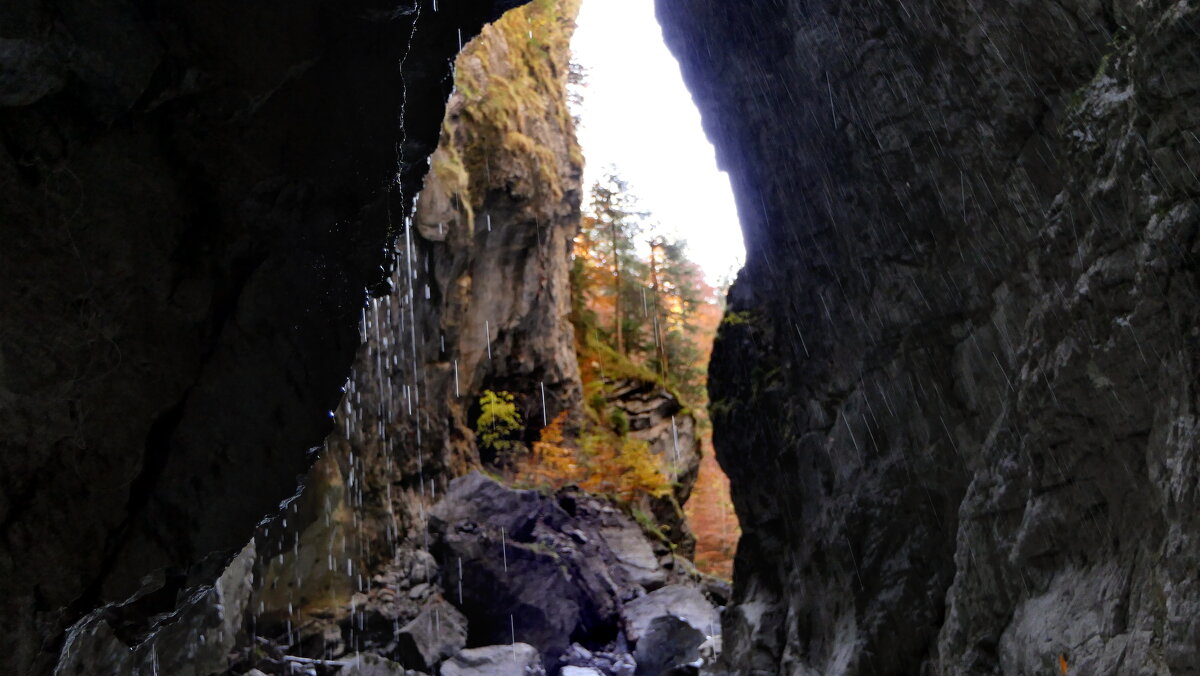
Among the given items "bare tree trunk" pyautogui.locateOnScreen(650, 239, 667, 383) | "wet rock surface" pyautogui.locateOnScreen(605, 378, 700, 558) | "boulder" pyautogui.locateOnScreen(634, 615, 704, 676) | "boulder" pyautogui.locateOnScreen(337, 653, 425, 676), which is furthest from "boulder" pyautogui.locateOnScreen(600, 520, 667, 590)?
"bare tree trunk" pyautogui.locateOnScreen(650, 239, 667, 383)

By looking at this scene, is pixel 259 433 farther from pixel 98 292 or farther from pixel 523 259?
pixel 523 259

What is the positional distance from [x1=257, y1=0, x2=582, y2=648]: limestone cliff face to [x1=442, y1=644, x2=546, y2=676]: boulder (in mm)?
1737

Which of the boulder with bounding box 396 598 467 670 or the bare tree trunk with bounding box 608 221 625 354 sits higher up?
the bare tree trunk with bounding box 608 221 625 354

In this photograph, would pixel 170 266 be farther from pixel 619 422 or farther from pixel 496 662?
pixel 619 422

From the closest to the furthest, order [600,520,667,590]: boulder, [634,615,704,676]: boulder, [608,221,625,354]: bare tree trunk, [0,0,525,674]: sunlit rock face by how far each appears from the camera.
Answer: [0,0,525,674]: sunlit rock face < [634,615,704,676]: boulder < [600,520,667,590]: boulder < [608,221,625,354]: bare tree trunk

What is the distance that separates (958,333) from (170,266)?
603 cm

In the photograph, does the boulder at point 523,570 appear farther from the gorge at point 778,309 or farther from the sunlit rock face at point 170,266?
the sunlit rock face at point 170,266

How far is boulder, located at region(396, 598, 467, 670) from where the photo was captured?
13.5m

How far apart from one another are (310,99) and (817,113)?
550 centimetres

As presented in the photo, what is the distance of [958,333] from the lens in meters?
7.17

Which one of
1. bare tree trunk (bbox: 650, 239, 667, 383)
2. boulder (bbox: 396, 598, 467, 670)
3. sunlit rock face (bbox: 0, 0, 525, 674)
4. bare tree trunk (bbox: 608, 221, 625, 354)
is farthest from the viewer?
bare tree trunk (bbox: 650, 239, 667, 383)

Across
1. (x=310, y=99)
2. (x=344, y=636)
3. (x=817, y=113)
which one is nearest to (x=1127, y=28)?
(x=817, y=113)

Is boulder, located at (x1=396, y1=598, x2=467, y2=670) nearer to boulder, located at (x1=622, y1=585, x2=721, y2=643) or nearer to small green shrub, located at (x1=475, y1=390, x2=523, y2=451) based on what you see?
boulder, located at (x1=622, y1=585, x2=721, y2=643)

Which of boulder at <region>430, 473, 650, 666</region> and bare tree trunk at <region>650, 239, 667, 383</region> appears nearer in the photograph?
boulder at <region>430, 473, 650, 666</region>
